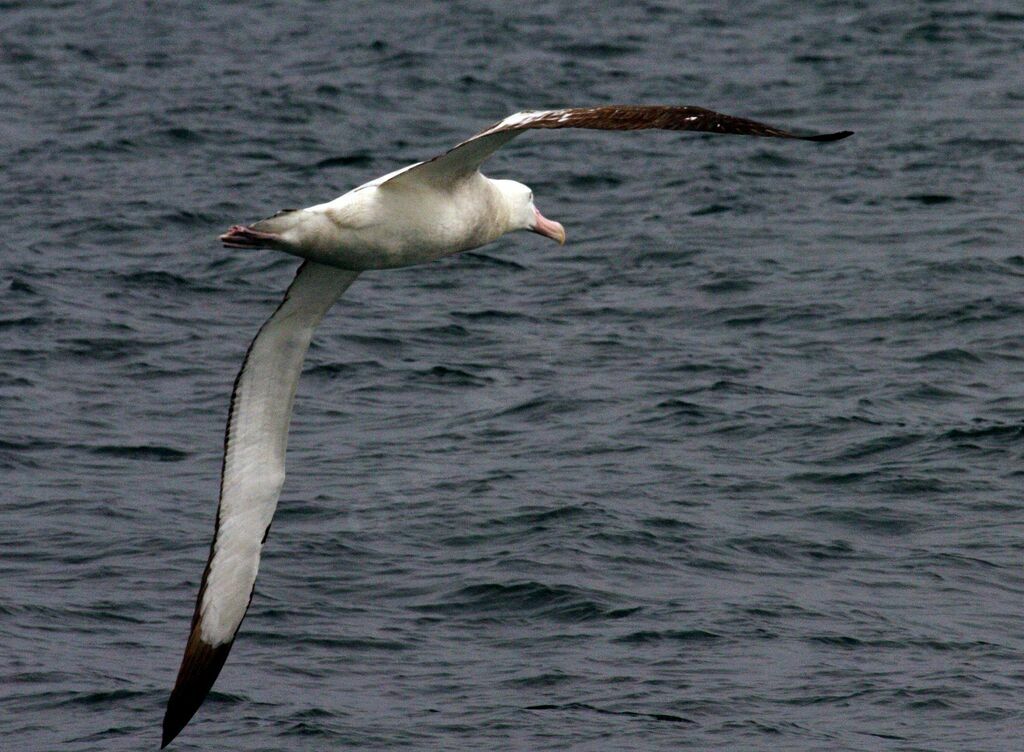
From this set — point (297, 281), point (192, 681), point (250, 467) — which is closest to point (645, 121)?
point (297, 281)

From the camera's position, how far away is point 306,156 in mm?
24359


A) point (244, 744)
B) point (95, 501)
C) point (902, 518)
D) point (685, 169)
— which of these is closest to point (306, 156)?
point (685, 169)

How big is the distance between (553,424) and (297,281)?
503 centimetres

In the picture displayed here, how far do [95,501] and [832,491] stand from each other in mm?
5442

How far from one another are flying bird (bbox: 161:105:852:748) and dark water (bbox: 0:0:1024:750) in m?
0.63

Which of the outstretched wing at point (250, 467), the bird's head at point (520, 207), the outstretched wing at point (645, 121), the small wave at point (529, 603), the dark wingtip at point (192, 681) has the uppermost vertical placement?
the outstretched wing at point (645, 121)

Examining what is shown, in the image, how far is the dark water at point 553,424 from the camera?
12.1 meters

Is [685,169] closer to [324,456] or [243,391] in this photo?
[324,456]

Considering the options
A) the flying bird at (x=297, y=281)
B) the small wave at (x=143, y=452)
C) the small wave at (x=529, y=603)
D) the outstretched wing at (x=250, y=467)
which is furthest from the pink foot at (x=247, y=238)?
the small wave at (x=143, y=452)

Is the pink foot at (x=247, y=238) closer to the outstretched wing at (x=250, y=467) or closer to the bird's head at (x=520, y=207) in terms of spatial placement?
the outstretched wing at (x=250, y=467)

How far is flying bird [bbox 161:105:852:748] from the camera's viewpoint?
10336mm

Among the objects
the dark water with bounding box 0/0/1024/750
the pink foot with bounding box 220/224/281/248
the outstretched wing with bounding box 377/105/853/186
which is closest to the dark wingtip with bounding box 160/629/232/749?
the dark water with bounding box 0/0/1024/750

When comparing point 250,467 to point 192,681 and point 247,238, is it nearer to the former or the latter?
point 192,681

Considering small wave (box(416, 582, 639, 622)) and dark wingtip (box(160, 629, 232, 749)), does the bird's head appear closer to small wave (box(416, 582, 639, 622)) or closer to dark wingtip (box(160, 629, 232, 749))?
small wave (box(416, 582, 639, 622))
